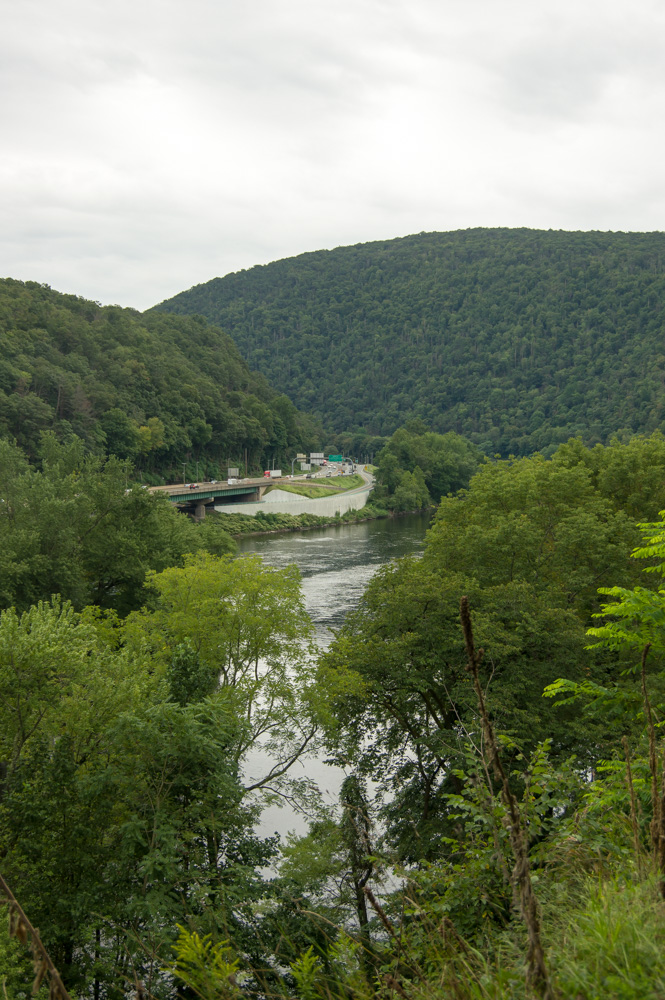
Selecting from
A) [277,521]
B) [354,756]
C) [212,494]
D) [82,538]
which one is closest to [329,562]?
[82,538]

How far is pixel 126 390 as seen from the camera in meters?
121

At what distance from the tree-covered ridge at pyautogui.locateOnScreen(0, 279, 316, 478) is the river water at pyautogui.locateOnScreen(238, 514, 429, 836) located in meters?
33.6

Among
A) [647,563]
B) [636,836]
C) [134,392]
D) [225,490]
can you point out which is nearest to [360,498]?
[225,490]

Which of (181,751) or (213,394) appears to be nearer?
(181,751)

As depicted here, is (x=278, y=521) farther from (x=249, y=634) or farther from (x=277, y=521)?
(x=249, y=634)

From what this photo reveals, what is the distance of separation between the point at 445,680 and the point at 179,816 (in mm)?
9821

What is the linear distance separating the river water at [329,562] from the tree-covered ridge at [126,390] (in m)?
33.6

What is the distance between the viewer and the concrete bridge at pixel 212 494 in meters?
94.0

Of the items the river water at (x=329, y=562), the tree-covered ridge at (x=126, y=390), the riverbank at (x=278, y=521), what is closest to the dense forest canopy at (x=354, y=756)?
the river water at (x=329, y=562)

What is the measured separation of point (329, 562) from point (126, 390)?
70064 millimetres

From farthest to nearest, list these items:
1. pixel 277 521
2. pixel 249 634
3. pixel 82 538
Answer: pixel 277 521 < pixel 82 538 < pixel 249 634

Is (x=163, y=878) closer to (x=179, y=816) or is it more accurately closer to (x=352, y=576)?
(x=179, y=816)

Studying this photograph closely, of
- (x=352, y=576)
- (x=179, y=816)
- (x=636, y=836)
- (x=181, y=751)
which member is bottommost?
(x=352, y=576)

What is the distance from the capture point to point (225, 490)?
101312 mm
